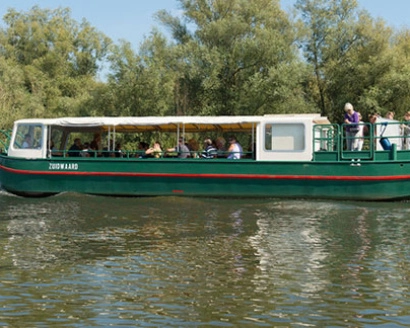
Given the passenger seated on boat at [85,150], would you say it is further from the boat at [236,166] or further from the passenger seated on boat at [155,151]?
the passenger seated on boat at [155,151]

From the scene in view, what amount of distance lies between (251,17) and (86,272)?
37.8 meters

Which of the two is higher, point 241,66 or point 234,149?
point 241,66

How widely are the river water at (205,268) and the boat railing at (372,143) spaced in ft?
8.19

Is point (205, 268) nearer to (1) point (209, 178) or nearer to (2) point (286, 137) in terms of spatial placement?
(1) point (209, 178)

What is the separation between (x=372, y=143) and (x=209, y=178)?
470cm

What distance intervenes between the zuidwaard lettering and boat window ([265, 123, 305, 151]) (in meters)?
5.89

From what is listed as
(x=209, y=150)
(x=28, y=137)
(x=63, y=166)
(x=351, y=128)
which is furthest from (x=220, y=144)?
(x=28, y=137)

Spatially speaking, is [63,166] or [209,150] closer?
[209,150]

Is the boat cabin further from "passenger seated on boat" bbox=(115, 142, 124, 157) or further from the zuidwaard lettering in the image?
the zuidwaard lettering

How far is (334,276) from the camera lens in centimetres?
973

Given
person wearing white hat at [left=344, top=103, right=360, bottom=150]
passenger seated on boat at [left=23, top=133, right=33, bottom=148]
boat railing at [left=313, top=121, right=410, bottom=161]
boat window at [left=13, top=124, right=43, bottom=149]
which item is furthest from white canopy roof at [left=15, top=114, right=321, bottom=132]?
person wearing white hat at [left=344, top=103, right=360, bottom=150]

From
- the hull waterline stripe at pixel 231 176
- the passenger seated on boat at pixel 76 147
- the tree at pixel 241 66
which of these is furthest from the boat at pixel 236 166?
the tree at pixel 241 66

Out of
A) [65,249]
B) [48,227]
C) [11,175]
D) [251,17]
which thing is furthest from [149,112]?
[65,249]

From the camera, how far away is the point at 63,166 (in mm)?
21391
